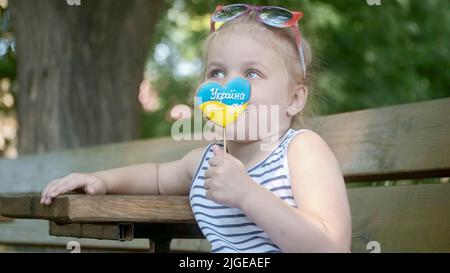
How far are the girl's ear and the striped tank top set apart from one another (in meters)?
0.08

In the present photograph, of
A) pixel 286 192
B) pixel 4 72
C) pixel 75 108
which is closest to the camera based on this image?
pixel 286 192

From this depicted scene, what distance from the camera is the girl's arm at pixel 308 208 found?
5.60 feet

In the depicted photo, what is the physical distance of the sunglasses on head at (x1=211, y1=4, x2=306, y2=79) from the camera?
209cm

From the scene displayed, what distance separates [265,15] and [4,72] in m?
5.02

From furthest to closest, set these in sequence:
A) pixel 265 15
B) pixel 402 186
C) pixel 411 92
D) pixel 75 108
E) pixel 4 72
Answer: pixel 411 92 < pixel 4 72 < pixel 75 108 < pixel 402 186 < pixel 265 15

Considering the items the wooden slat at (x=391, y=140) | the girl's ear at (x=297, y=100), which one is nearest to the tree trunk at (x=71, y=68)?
the wooden slat at (x=391, y=140)

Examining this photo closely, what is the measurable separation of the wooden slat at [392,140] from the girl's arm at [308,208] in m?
0.42

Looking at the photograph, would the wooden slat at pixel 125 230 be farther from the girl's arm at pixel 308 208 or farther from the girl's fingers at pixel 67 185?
the girl's arm at pixel 308 208

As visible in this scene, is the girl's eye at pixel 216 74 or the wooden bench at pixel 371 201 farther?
the girl's eye at pixel 216 74

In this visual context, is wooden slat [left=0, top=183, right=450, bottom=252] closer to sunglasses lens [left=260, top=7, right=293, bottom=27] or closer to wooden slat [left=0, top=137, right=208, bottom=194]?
sunglasses lens [left=260, top=7, right=293, bottom=27]

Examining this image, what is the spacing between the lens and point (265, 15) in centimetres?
210

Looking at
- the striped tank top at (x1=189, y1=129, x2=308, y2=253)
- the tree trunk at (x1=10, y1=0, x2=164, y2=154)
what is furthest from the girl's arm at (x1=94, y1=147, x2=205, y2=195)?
the tree trunk at (x1=10, y1=0, x2=164, y2=154)

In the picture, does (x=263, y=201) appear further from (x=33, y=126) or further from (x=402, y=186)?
(x=33, y=126)
